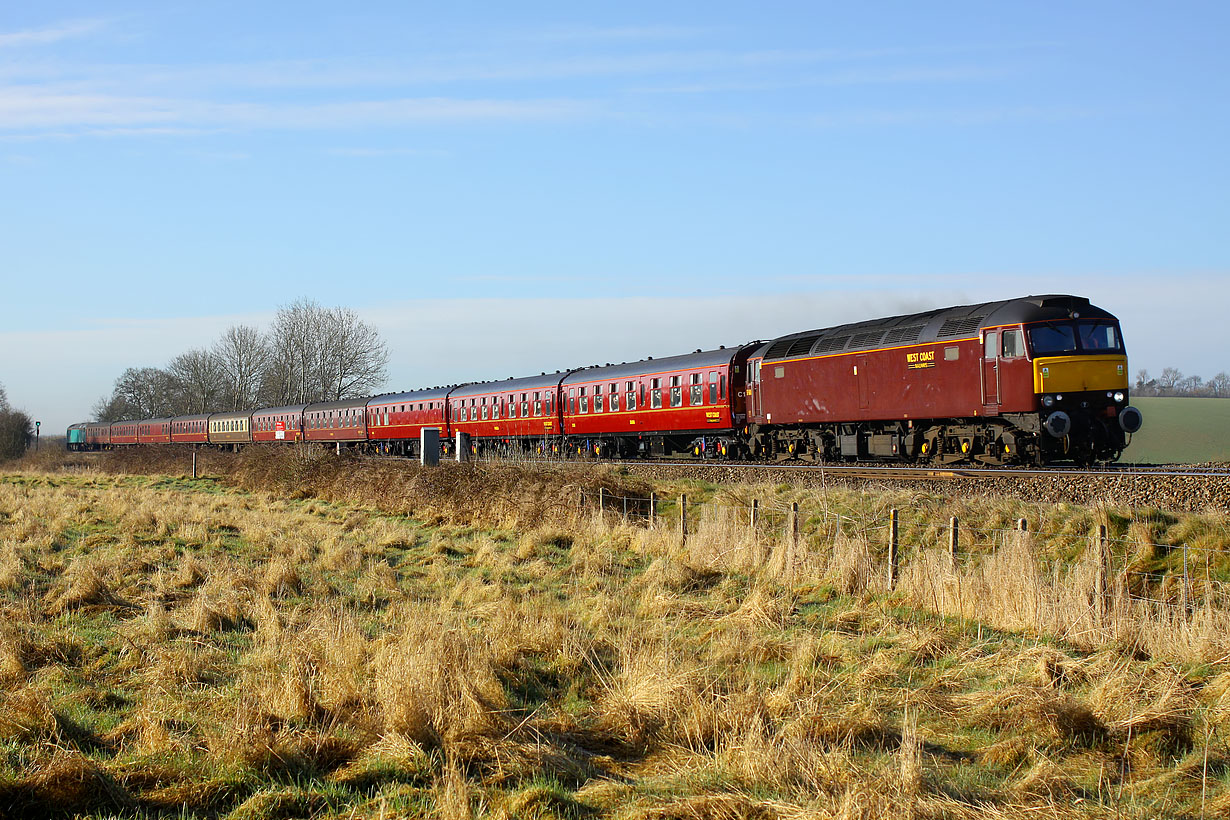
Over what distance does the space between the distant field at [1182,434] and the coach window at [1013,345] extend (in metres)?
16.9

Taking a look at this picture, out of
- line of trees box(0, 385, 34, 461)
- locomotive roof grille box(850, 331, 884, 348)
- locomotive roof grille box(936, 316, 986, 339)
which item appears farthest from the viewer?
line of trees box(0, 385, 34, 461)

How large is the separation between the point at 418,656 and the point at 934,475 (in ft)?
46.1

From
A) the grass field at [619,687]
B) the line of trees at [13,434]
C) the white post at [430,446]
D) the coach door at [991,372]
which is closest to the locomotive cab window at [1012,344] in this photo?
the coach door at [991,372]

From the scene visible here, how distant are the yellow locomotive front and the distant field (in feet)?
50.4

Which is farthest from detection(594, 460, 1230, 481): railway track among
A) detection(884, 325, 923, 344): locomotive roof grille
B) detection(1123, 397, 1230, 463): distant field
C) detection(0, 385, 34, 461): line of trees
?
detection(0, 385, 34, 461): line of trees

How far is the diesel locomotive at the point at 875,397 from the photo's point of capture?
19984mm

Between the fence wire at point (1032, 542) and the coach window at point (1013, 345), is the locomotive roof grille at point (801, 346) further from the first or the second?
the fence wire at point (1032, 542)

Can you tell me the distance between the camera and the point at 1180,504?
51.1 feet

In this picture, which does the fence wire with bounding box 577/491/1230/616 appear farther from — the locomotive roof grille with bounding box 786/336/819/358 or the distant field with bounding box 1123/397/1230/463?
the distant field with bounding box 1123/397/1230/463

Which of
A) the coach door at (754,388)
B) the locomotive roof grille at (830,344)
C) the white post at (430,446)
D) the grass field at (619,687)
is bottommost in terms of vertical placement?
the grass field at (619,687)

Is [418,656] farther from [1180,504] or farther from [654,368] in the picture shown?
[654,368]

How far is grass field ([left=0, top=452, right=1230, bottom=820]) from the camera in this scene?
591cm

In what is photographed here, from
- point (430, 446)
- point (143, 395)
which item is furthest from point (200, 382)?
point (430, 446)

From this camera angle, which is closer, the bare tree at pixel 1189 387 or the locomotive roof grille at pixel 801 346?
the locomotive roof grille at pixel 801 346
